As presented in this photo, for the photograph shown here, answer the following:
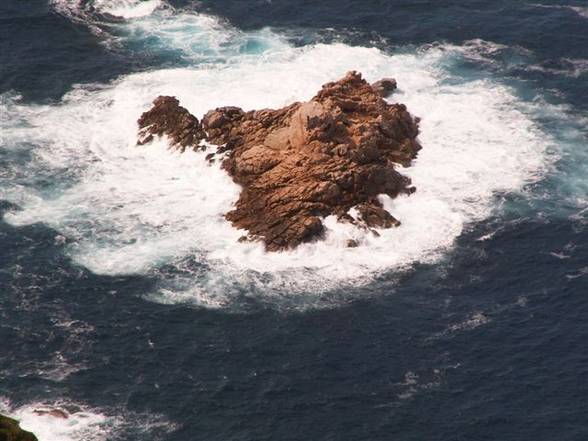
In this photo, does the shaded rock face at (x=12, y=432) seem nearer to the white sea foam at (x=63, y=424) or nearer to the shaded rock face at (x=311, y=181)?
the white sea foam at (x=63, y=424)

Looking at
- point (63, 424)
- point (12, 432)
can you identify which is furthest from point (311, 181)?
point (12, 432)

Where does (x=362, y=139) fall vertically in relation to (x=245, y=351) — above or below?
above

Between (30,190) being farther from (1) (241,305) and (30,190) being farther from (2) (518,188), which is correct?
(2) (518,188)

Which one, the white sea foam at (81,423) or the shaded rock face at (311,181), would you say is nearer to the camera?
the white sea foam at (81,423)

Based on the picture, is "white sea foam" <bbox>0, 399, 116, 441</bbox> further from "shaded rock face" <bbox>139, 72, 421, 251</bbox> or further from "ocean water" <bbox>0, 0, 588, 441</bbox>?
"shaded rock face" <bbox>139, 72, 421, 251</bbox>

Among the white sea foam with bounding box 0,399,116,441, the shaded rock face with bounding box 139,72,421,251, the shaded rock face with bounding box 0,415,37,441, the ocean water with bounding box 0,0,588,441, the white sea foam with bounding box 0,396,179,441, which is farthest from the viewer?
the shaded rock face with bounding box 139,72,421,251

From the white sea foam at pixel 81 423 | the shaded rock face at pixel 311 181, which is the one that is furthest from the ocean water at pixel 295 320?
the shaded rock face at pixel 311 181

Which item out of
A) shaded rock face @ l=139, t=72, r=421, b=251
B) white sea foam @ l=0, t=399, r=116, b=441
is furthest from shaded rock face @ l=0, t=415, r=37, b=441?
shaded rock face @ l=139, t=72, r=421, b=251

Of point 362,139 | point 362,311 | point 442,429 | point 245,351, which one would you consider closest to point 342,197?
point 362,139
